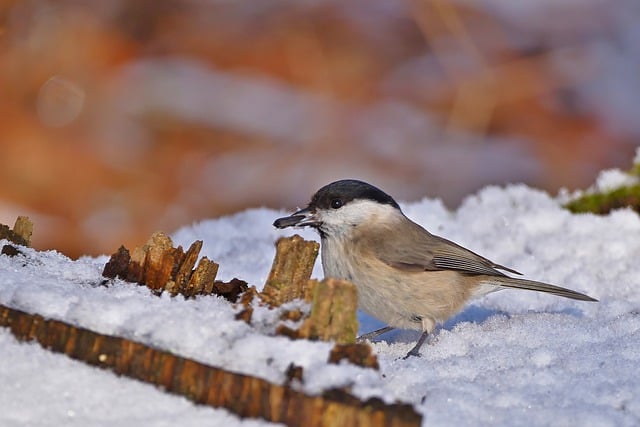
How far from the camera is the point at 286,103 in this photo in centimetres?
735

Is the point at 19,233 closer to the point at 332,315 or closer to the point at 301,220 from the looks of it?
the point at 301,220

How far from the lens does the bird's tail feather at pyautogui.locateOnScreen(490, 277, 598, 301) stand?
133 inches

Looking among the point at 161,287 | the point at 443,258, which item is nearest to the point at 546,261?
the point at 443,258

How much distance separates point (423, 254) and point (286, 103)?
13.7ft

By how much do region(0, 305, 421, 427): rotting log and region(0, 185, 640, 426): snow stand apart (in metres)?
0.03

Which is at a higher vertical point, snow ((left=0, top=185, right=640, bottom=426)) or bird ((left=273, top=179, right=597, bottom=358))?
bird ((left=273, top=179, right=597, bottom=358))

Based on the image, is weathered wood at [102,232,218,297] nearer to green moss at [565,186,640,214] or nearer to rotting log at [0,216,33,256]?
rotting log at [0,216,33,256]

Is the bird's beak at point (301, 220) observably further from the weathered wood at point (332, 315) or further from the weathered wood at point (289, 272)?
the weathered wood at point (332, 315)

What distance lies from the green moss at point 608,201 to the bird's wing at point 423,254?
1.52 metres

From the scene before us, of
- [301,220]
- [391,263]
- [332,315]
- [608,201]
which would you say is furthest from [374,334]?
[608,201]

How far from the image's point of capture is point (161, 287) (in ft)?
8.43

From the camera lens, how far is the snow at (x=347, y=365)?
196 cm

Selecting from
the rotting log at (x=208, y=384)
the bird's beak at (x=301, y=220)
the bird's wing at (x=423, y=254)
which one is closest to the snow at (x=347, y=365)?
the rotting log at (x=208, y=384)

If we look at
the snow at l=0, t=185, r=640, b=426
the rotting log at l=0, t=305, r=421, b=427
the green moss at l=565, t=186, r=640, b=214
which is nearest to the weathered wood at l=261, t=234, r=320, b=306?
the snow at l=0, t=185, r=640, b=426
